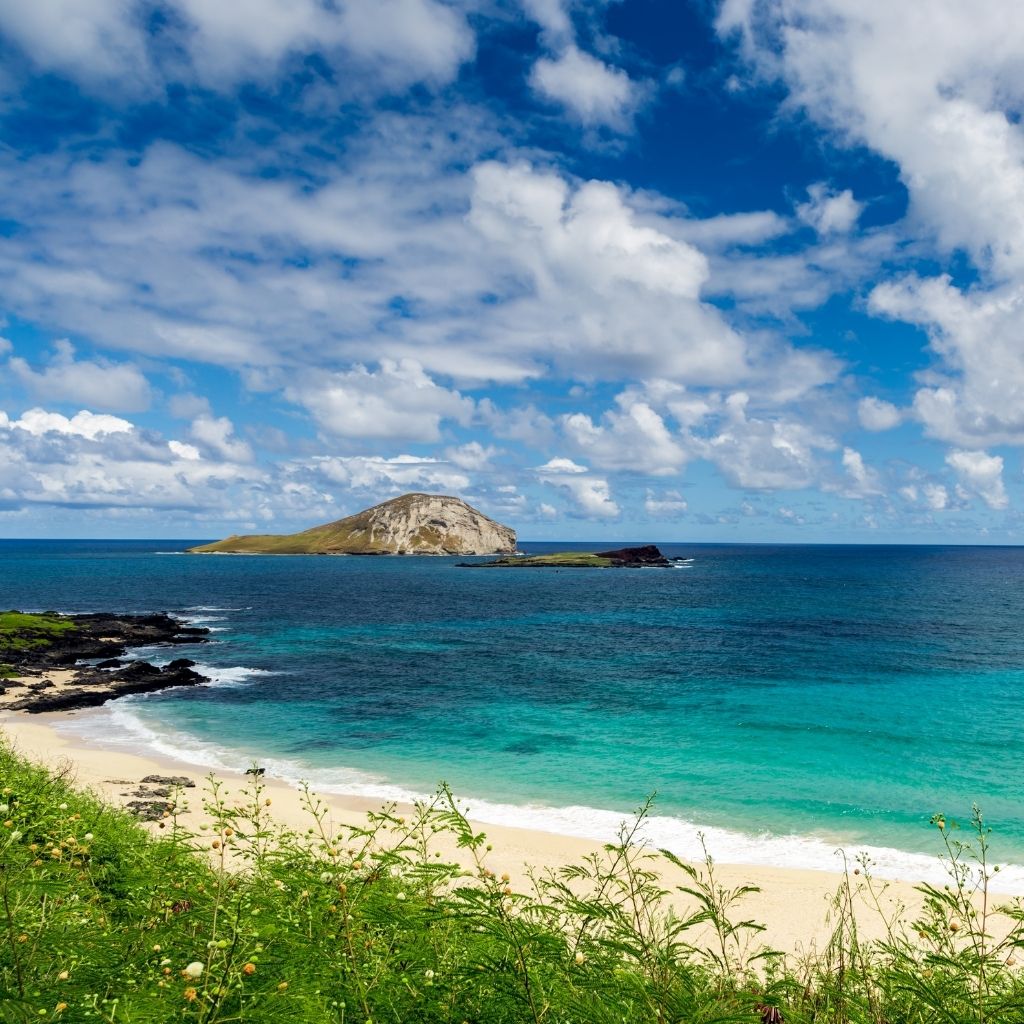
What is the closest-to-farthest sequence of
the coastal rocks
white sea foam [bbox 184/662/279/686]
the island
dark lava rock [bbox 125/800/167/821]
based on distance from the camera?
dark lava rock [bbox 125/800/167/821] < the coastal rocks < the island < white sea foam [bbox 184/662/279/686]

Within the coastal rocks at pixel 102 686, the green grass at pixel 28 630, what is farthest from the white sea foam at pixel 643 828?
the green grass at pixel 28 630

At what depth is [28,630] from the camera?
72562 millimetres

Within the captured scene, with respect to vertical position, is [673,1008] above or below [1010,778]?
above

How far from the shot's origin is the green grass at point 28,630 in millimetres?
67062

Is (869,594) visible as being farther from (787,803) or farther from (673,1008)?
(673,1008)

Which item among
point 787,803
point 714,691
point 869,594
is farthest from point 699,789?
point 869,594

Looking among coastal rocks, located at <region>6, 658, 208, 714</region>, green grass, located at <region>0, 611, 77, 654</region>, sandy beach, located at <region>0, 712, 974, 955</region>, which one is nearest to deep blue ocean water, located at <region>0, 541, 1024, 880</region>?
sandy beach, located at <region>0, 712, 974, 955</region>

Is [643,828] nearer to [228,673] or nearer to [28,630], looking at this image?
[228,673]

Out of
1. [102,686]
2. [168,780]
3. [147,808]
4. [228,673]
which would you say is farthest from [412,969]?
[228,673]

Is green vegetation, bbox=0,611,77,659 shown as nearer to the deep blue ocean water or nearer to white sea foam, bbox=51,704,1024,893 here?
the deep blue ocean water

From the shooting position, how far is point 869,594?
129m

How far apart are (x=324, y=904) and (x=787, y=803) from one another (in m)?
28.2

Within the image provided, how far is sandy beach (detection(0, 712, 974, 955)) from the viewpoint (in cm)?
1992

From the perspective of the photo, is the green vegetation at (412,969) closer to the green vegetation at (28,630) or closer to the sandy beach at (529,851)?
the sandy beach at (529,851)
